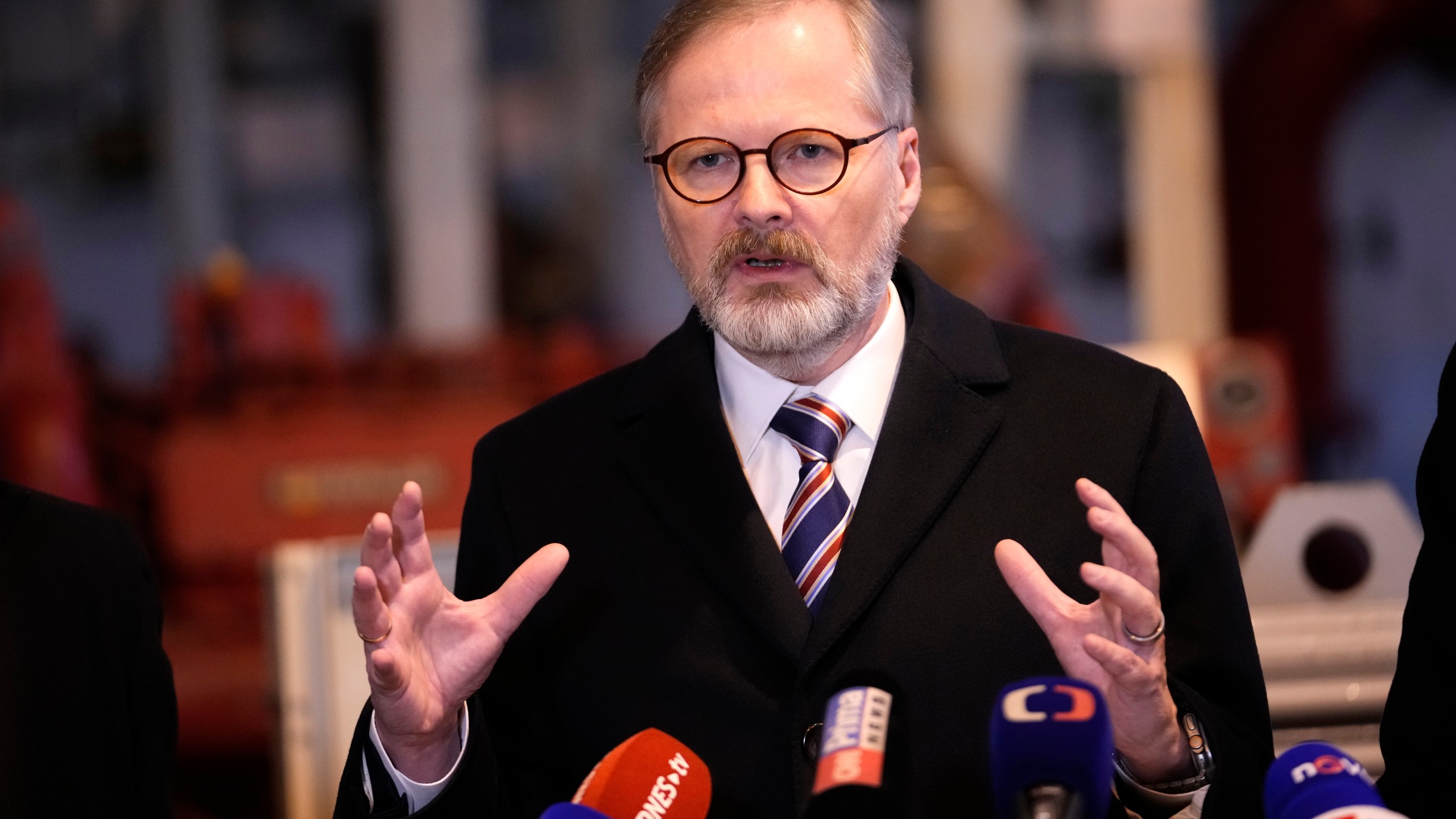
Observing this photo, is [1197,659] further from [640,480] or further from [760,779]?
[640,480]

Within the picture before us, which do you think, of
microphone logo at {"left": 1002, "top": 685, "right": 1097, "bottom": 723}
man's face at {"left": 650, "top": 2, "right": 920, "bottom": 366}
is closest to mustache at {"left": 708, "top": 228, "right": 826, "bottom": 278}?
man's face at {"left": 650, "top": 2, "right": 920, "bottom": 366}

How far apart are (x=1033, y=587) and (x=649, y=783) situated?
35 centimetres

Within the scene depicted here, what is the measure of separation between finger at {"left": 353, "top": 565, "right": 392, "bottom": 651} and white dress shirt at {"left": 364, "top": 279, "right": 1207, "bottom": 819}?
397 millimetres

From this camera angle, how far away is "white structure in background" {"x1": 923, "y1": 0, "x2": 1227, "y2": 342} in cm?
583

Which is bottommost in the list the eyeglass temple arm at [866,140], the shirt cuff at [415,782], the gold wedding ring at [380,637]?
the shirt cuff at [415,782]

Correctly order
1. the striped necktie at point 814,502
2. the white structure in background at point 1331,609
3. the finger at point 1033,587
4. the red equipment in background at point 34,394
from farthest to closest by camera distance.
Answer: the red equipment in background at point 34,394
the white structure in background at point 1331,609
the striped necktie at point 814,502
the finger at point 1033,587

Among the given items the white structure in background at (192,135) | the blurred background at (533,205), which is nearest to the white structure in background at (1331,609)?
the blurred background at (533,205)

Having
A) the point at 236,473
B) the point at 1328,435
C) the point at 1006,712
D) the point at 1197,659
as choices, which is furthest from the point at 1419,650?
the point at 1328,435

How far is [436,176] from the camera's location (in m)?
6.02

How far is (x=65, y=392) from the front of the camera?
5355 mm

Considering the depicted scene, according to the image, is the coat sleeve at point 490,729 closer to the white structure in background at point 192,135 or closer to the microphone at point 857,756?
the microphone at point 857,756

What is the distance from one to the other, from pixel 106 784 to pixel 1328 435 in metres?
5.38

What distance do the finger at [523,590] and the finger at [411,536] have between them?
7 centimetres

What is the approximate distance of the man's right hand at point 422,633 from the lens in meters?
1.18
